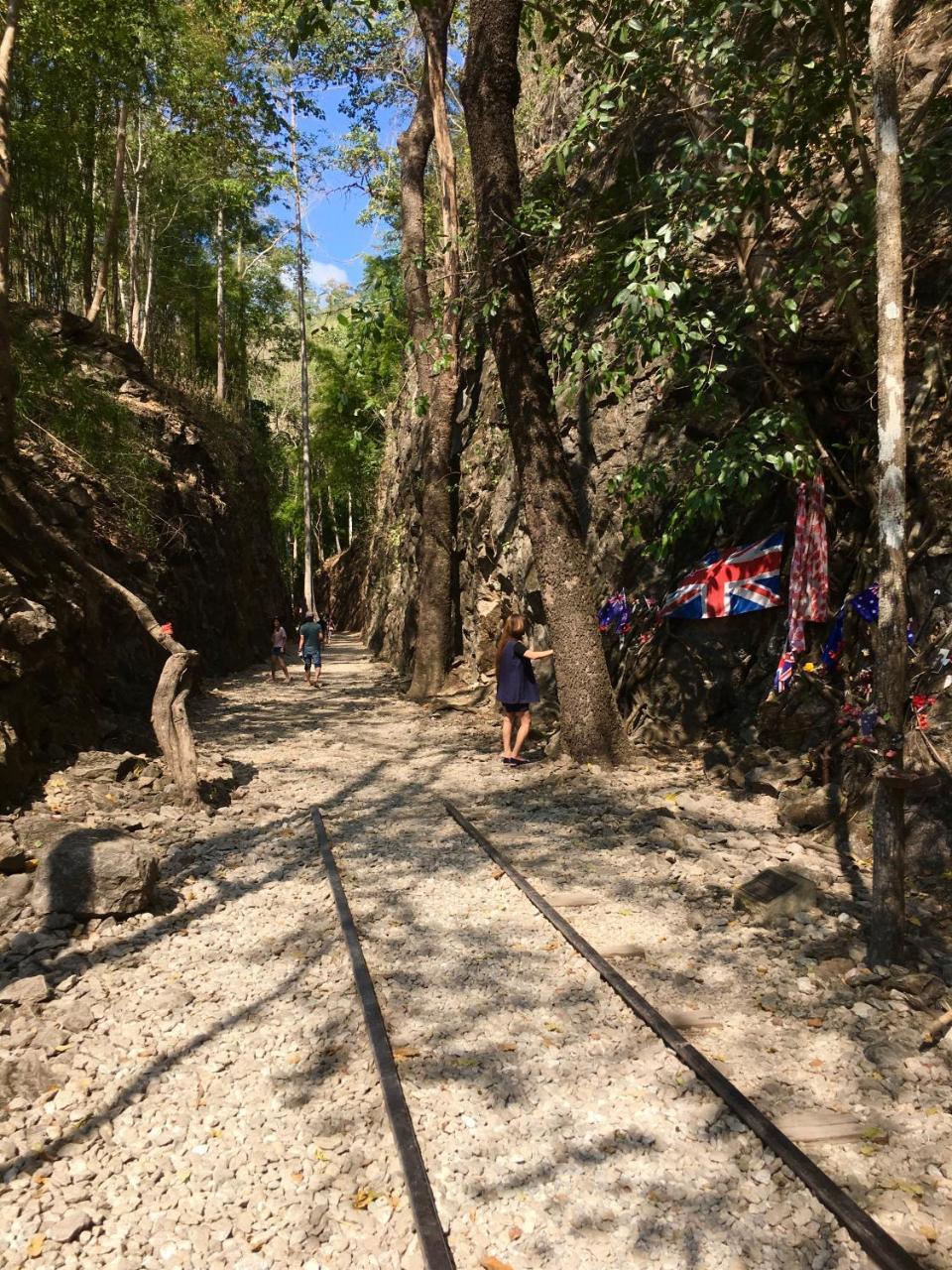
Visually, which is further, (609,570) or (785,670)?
(609,570)

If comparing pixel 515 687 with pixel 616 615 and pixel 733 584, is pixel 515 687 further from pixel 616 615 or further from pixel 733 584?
pixel 733 584

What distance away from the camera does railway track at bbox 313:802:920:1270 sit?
261 cm

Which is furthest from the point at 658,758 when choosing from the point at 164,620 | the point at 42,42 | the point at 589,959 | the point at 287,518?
the point at 287,518

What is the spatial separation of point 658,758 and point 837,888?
11.6 feet

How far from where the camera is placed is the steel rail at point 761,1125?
8.47 feet

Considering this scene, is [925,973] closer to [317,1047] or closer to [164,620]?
[317,1047]

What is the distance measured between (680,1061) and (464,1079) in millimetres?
978

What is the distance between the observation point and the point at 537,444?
9.14 m

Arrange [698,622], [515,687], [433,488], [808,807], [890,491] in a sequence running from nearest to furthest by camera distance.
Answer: [890,491]
[808,807]
[698,622]
[515,687]
[433,488]

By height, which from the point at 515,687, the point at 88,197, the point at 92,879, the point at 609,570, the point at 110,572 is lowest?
the point at 92,879

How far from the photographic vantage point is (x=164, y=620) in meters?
15.5

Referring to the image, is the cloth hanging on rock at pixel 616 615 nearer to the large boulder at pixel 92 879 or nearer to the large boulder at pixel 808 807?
the large boulder at pixel 808 807

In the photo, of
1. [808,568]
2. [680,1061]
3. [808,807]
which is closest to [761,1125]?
[680,1061]

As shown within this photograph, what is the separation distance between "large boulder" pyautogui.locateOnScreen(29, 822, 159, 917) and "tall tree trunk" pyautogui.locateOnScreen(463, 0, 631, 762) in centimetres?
491
